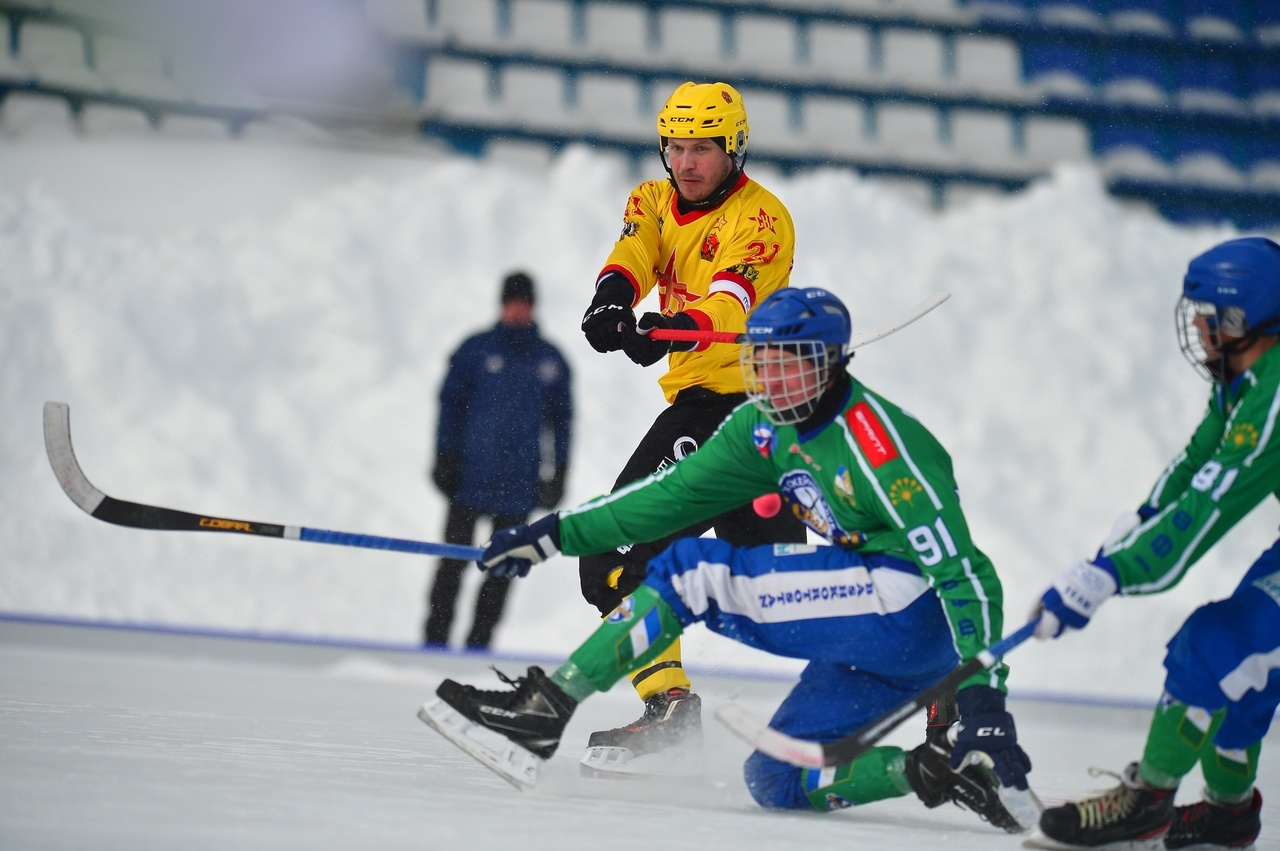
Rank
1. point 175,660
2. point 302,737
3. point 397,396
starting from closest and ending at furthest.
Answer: point 302,737, point 175,660, point 397,396

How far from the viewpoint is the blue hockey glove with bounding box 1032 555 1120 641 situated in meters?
2.07

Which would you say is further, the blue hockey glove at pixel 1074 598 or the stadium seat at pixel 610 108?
the stadium seat at pixel 610 108

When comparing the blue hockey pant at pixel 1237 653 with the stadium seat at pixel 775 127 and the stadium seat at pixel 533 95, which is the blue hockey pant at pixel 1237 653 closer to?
the stadium seat at pixel 775 127

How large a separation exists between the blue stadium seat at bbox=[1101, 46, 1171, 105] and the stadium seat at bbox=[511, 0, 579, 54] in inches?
121

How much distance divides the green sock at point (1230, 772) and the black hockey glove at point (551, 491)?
3558 millimetres

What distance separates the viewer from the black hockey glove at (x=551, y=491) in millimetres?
5672

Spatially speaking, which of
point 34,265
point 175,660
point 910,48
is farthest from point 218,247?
point 910,48

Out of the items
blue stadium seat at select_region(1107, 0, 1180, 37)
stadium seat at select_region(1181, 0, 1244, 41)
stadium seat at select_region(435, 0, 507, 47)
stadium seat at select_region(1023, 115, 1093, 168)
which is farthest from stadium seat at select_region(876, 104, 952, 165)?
stadium seat at select_region(435, 0, 507, 47)

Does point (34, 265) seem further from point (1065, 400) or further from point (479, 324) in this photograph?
point (1065, 400)

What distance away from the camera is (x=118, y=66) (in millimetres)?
7590

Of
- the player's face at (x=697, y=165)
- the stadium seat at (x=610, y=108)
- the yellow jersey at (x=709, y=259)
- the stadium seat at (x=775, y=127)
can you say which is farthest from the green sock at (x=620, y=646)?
the stadium seat at (x=775, y=127)

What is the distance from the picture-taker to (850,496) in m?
2.39

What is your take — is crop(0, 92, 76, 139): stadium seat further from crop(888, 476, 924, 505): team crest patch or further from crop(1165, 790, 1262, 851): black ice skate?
crop(1165, 790, 1262, 851): black ice skate

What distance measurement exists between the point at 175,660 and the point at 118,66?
3.88 m
